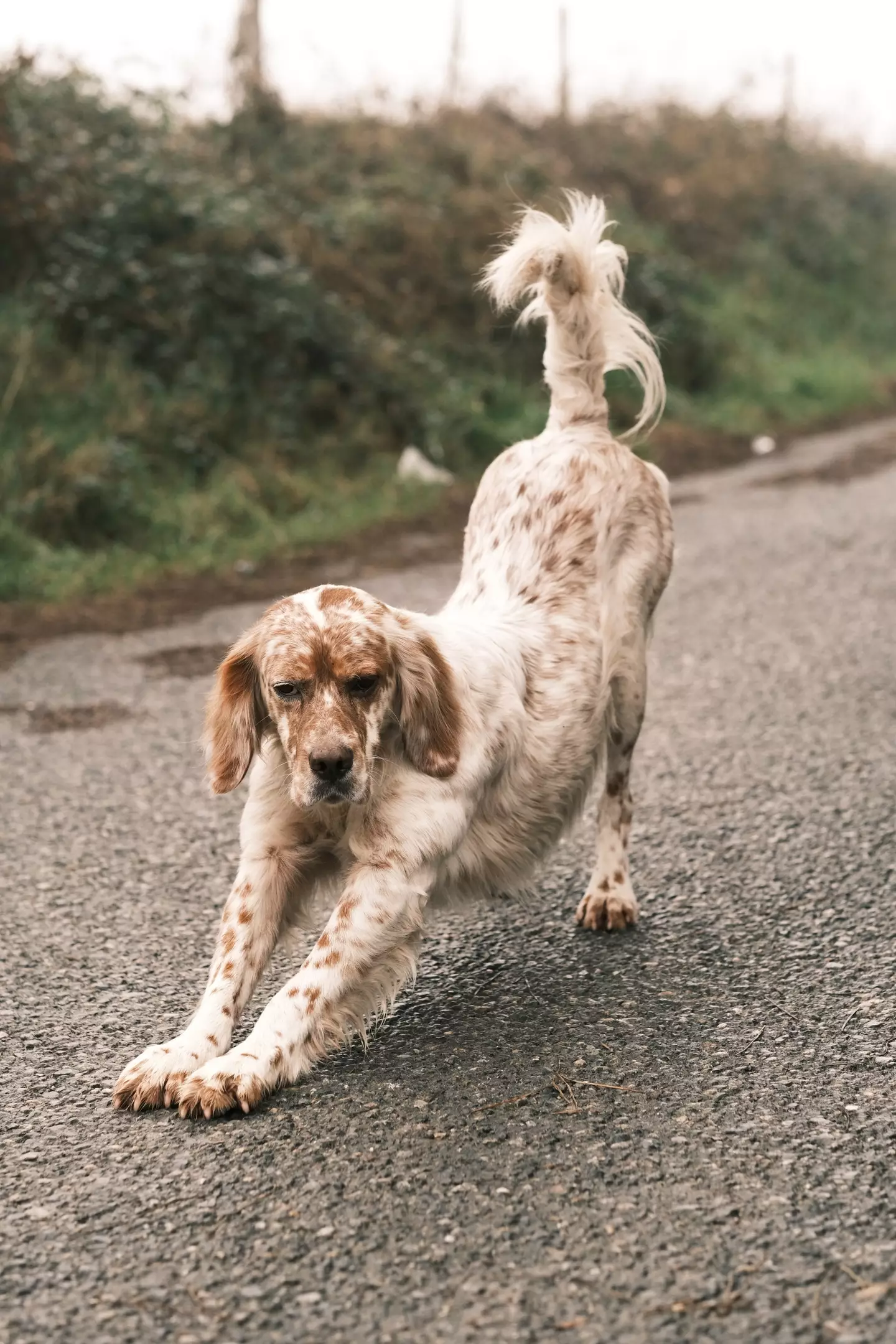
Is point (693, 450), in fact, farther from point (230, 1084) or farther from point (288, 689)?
point (230, 1084)

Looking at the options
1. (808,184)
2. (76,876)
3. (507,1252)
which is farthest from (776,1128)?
(808,184)

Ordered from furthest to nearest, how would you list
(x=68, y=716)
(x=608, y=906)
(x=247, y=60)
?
(x=247, y=60) < (x=68, y=716) < (x=608, y=906)

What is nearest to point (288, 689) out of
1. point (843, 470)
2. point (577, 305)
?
point (577, 305)

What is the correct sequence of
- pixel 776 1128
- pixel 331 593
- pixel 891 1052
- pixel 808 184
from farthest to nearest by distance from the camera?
pixel 808 184 → pixel 331 593 → pixel 891 1052 → pixel 776 1128

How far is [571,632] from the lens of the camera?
12.9 feet

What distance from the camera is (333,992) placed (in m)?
3.06

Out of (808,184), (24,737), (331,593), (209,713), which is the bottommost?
(24,737)

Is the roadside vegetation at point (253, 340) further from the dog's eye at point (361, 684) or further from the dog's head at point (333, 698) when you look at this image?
the dog's eye at point (361, 684)

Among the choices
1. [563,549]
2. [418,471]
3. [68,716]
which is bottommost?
[68,716]

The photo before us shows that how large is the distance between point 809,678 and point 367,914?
136 inches

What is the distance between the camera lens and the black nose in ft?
10.0

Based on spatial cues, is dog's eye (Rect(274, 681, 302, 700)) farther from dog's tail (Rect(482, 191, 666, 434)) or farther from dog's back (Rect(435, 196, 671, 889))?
Answer: dog's tail (Rect(482, 191, 666, 434))

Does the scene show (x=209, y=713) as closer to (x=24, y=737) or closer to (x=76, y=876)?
(x=76, y=876)

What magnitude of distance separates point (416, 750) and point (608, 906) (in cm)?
Answer: 80
